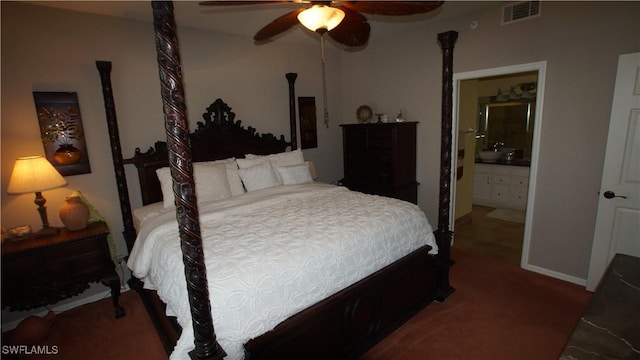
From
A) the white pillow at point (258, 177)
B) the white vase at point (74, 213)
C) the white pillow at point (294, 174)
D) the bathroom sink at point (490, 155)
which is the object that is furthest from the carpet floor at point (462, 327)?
the bathroom sink at point (490, 155)

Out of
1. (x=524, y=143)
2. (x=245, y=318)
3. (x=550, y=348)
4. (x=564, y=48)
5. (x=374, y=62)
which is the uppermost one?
(x=374, y=62)

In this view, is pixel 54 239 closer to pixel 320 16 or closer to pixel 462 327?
pixel 320 16

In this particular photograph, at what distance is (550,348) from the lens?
2.04 metres

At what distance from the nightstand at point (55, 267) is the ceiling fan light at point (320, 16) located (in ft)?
7.47

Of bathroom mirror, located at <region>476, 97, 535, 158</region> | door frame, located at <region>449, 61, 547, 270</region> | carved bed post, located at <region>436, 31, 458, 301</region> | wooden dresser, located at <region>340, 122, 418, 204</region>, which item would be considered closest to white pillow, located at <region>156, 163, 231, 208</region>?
wooden dresser, located at <region>340, 122, 418, 204</region>

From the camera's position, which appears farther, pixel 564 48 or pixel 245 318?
pixel 564 48

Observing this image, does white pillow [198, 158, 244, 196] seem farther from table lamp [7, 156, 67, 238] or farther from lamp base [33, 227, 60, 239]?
lamp base [33, 227, 60, 239]

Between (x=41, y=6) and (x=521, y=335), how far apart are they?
450 cm

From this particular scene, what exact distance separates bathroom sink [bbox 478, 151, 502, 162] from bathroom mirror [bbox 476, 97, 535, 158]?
299 millimetres

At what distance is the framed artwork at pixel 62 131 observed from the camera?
2.48m

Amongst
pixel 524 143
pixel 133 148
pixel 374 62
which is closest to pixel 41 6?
pixel 133 148

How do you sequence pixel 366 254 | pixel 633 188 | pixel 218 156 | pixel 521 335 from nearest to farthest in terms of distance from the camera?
pixel 366 254 < pixel 521 335 < pixel 633 188 < pixel 218 156

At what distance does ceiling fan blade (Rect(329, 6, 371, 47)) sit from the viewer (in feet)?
6.56

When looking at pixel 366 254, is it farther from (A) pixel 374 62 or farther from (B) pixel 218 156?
(A) pixel 374 62
